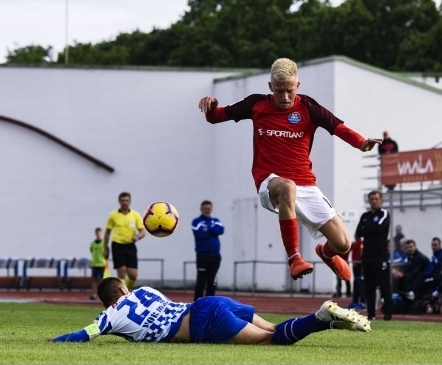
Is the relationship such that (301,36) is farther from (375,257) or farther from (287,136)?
(287,136)

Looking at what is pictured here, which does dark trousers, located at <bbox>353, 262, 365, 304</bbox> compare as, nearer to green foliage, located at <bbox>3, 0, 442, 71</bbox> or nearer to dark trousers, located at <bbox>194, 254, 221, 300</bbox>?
dark trousers, located at <bbox>194, 254, 221, 300</bbox>

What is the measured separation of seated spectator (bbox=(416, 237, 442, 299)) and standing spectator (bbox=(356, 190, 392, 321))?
12.0 feet

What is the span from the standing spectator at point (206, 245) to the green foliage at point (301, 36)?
3802cm

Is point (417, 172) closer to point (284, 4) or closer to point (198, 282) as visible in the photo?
point (198, 282)

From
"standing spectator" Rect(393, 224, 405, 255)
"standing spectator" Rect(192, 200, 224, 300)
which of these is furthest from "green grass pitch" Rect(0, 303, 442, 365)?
"standing spectator" Rect(393, 224, 405, 255)

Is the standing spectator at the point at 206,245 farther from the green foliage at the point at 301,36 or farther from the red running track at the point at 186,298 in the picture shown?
the green foliage at the point at 301,36

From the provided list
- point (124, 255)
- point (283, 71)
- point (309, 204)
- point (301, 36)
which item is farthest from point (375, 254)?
point (301, 36)

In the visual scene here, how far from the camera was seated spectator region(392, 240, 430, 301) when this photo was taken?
74.7ft

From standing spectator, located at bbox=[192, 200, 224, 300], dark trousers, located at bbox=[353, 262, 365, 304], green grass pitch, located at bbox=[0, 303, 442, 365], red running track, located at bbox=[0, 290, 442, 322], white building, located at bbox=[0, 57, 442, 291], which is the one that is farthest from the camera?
white building, located at bbox=[0, 57, 442, 291]

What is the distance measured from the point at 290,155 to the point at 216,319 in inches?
Result: 79.9

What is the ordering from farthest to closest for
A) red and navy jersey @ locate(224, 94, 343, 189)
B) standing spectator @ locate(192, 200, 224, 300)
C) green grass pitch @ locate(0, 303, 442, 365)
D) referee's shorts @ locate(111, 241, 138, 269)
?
1. standing spectator @ locate(192, 200, 224, 300)
2. referee's shorts @ locate(111, 241, 138, 269)
3. red and navy jersey @ locate(224, 94, 343, 189)
4. green grass pitch @ locate(0, 303, 442, 365)

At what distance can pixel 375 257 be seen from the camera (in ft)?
61.6

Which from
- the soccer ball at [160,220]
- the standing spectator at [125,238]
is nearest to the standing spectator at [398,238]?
the standing spectator at [125,238]

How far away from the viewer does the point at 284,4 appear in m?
68.0
